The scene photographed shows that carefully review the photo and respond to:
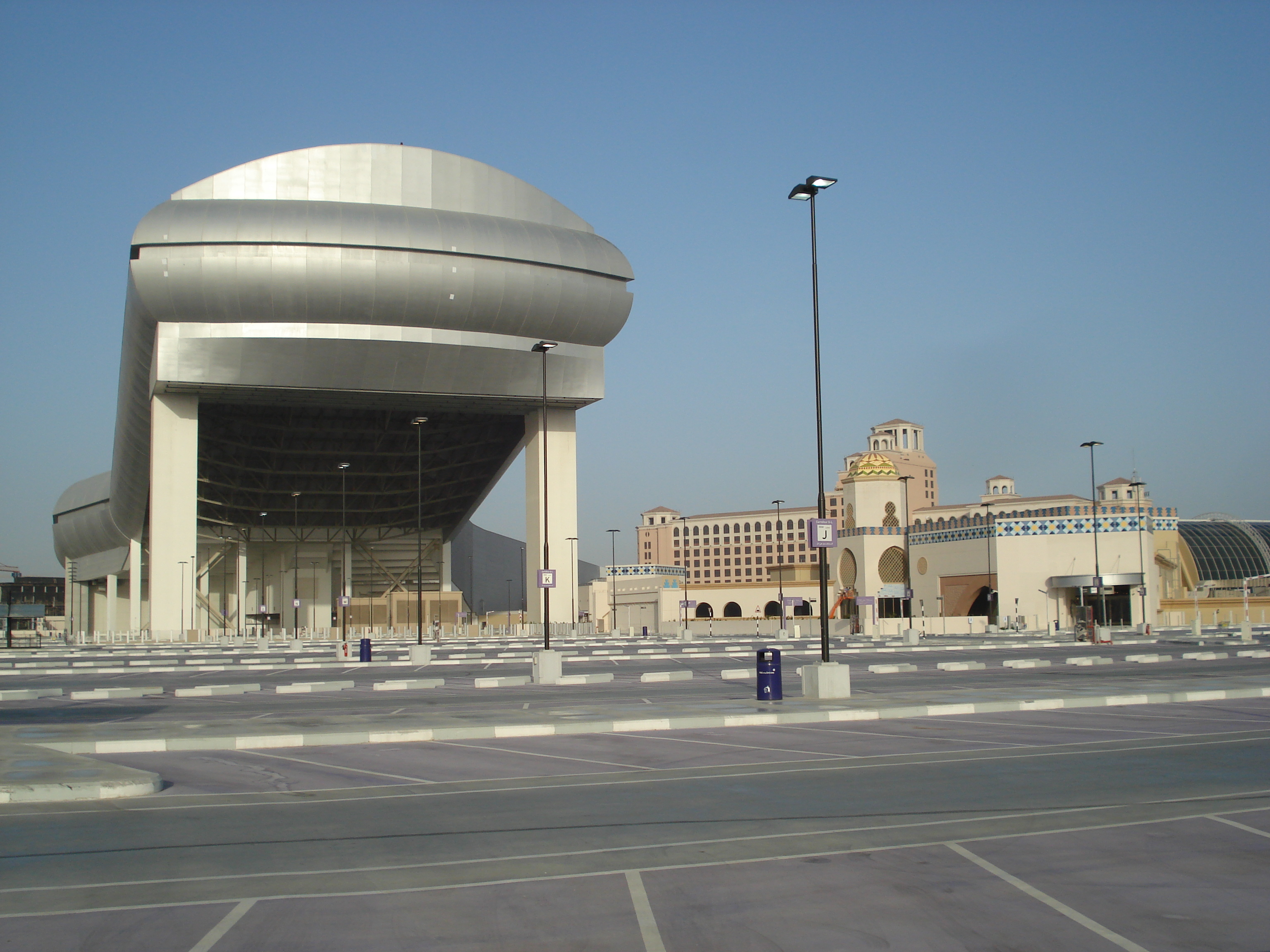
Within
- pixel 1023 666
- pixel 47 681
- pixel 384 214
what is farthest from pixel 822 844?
pixel 384 214

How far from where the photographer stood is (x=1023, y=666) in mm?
32688

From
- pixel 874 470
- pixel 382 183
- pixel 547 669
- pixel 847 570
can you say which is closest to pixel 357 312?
pixel 382 183

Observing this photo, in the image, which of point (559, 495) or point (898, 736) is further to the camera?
point (559, 495)

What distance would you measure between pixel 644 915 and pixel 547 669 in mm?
21049

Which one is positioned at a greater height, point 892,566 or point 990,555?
point 990,555

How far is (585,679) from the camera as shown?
Answer: 91.8 feet

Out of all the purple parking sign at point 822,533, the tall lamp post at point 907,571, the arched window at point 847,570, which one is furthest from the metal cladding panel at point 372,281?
the purple parking sign at point 822,533

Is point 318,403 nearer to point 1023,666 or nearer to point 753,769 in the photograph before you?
point 1023,666

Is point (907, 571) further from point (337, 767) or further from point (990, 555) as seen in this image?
point (337, 767)

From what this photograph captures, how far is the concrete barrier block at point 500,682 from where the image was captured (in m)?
25.9

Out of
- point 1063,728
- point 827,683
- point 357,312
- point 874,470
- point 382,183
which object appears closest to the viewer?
point 1063,728

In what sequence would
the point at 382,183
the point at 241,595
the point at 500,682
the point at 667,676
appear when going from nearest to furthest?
the point at 500,682
the point at 667,676
the point at 382,183
the point at 241,595

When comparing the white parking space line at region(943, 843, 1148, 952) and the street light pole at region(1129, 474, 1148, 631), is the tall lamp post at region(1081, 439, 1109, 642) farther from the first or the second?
the white parking space line at region(943, 843, 1148, 952)

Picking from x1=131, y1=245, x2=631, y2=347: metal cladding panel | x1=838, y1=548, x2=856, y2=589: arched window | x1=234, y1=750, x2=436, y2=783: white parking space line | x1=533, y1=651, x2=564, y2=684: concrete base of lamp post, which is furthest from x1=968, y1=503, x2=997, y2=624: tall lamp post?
x1=234, y1=750, x2=436, y2=783: white parking space line
